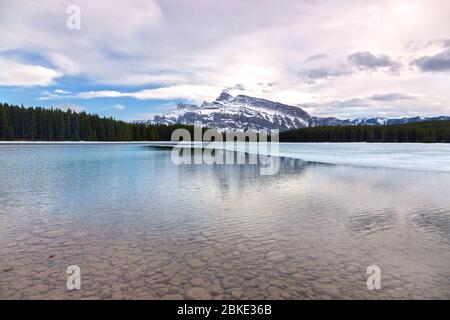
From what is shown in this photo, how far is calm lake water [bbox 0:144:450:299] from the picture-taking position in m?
7.15

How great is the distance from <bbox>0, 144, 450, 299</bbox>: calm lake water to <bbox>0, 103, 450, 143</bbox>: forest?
133438mm

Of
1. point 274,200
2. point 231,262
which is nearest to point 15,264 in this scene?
point 231,262

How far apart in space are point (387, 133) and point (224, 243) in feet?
579

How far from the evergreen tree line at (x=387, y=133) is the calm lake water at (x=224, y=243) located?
528 feet

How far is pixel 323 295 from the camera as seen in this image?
22.5ft

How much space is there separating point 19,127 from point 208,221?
15053cm

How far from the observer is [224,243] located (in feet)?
32.9

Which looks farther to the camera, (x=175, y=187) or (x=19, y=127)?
(x=19, y=127)
